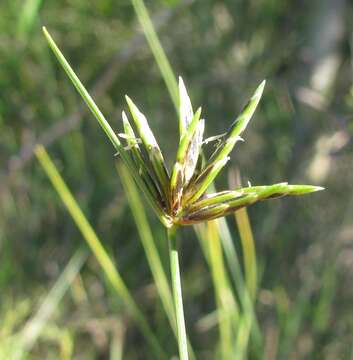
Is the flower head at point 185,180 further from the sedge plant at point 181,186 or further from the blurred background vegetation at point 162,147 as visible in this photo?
the blurred background vegetation at point 162,147

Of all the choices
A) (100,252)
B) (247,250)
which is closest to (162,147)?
(247,250)

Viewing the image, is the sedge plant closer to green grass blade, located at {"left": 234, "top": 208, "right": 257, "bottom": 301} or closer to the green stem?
the green stem

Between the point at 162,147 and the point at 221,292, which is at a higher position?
the point at 162,147

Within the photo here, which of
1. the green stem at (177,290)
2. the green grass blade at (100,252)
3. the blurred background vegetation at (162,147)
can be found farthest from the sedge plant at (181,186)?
the blurred background vegetation at (162,147)

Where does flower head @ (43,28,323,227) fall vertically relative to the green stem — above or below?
above

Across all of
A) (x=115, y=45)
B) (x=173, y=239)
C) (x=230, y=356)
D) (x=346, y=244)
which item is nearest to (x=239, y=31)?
(x=115, y=45)

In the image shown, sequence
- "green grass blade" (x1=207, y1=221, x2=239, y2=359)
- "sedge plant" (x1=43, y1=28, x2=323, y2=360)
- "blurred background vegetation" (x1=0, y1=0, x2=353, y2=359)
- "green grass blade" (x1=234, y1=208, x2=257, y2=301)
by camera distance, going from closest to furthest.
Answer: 1. "sedge plant" (x1=43, y1=28, x2=323, y2=360)
2. "green grass blade" (x1=207, y1=221, x2=239, y2=359)
3. "green grass blade" (x1=234, y1=208, x2=257, y2=301)
4. "blurred background vegetation" (x1=0, y1=0, x2=353, y2=359)

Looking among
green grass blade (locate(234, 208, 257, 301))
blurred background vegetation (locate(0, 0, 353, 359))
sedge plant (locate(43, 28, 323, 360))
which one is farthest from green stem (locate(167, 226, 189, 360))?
blurred background vegetation (locate(0, 0, 353, 359))

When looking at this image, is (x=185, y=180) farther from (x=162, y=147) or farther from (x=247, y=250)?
(x=162, y=147)
